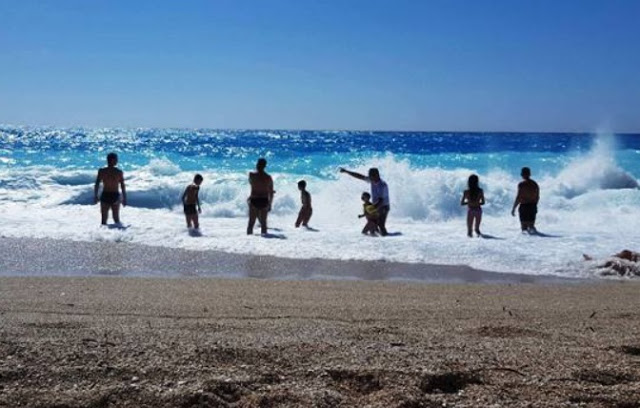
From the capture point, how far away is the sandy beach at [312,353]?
10.0 ft

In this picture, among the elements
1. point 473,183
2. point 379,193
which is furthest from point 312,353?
→ point 473,183

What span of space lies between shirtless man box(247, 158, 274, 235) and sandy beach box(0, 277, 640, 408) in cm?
673

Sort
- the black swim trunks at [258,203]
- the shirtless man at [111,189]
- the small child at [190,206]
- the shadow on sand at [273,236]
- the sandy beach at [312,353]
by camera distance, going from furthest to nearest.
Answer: the shirtless man at [111,189]
the small child at [190,206]
the black swim trunks at [258,203]
the shadow on sand at [273,236]
the sandy beach at [312,353]

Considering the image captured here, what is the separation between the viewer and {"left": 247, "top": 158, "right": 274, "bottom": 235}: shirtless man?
1282cm

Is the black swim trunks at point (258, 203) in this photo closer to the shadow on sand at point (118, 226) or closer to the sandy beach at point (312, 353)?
the shadow on sand at point (118, 226)

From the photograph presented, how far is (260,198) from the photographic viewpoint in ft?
42.8

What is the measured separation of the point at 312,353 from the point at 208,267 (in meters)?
5.63

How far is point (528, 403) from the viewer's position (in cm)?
301

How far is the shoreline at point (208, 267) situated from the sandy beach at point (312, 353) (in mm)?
2364

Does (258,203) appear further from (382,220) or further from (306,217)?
(382,220)

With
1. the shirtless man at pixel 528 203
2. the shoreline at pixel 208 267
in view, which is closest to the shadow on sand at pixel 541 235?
the shirtless man at pixel 528 203

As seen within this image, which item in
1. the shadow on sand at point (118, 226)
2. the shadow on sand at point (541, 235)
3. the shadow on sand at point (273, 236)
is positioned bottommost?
the shadow on sand at point (118, 226)

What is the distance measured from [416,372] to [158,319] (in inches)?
89.7

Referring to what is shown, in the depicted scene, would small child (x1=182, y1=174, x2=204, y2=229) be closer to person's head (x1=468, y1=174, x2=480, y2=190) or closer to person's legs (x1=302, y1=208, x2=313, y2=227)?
person's legs (x1=302, y1=208, x2=313, y2=227)
